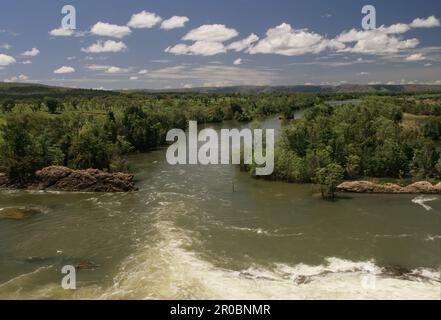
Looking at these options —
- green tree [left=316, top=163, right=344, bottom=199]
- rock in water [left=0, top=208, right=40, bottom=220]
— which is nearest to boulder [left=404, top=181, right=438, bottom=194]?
green tree [left=316, top=163, right=344, bottom=199]

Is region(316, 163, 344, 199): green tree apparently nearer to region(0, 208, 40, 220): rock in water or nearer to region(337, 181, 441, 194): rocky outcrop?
region(337, 181, 441, 194): rocky outcrop

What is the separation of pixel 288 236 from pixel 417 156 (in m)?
32.4

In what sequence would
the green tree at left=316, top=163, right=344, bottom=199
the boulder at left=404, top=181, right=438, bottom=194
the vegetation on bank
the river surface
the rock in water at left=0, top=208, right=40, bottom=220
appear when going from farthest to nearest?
1. the vegetation on bank
2. the boulder at left=404, top=181, right=438, bottom=194
3. the green tree at left=316, top=163, right=344, bottom=199
4. the rock in water at left=0, top=208, right=40, bottom=220
5. the river surface

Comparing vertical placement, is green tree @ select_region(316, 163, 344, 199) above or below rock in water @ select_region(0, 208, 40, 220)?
above

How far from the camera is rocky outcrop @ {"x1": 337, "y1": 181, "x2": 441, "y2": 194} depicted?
186 feet

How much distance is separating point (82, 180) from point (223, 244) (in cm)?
3059

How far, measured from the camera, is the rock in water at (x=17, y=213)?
167 ft

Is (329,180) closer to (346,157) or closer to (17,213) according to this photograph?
(346,157)

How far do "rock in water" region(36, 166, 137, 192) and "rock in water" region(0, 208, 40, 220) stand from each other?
33.1ft

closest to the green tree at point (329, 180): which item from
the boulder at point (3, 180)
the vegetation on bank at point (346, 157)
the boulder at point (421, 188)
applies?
the vegetation on bank at point (346, 157)

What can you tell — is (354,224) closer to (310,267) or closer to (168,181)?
(310,267)

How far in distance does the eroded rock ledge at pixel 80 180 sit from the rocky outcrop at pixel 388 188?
101ft

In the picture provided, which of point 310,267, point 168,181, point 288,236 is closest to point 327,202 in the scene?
point 288,236

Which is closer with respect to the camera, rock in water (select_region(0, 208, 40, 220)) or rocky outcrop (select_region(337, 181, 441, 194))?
rock in water (select_region(0, 208, 40, 220))
